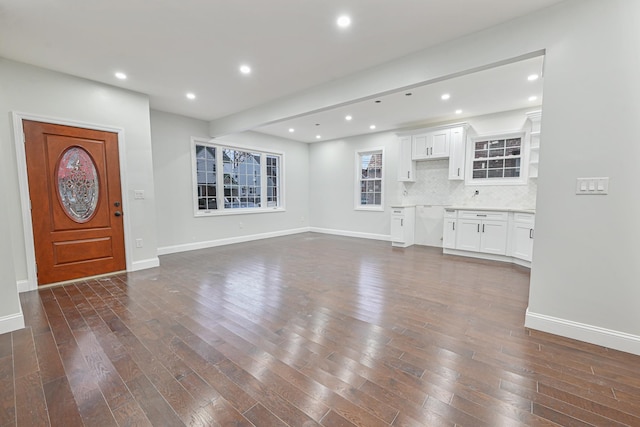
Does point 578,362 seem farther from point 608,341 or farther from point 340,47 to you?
point 340,47

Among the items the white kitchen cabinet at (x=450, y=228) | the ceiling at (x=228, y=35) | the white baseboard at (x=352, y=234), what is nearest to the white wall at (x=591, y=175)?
the ceiling at (x=228, y=35)

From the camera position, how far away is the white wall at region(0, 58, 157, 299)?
3.27m

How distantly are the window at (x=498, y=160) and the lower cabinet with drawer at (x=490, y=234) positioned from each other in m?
0.92

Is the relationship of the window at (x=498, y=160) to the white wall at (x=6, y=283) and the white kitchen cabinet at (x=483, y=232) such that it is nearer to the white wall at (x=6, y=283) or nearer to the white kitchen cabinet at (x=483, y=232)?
the white kitchen cabinet at (x=483, y=232)

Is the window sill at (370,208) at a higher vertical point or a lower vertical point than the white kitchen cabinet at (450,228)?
higher

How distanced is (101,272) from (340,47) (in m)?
4.53

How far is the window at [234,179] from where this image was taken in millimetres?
6000

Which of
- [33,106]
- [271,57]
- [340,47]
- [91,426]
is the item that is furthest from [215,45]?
[91,426]

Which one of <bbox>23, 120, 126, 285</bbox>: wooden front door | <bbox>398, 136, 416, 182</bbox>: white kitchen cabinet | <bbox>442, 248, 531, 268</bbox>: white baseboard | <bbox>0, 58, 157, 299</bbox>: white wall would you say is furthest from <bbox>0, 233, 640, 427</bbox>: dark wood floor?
<bbox>398, 136, 416, 182</bbox>: white kitchen cabinet

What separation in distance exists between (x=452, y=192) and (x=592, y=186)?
3780 millimetres

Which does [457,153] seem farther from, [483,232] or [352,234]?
[352,234]

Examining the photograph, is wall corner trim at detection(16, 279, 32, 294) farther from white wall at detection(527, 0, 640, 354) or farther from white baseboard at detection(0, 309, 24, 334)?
white wall at detection(527, 0, 640, 354)

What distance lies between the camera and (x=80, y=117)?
375cm

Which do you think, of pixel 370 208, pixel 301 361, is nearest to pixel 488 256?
pixel 370 208
